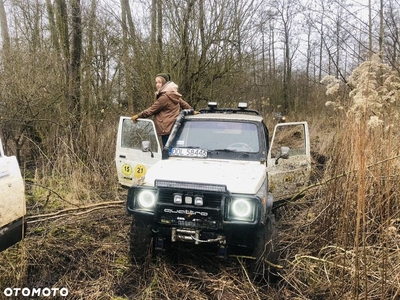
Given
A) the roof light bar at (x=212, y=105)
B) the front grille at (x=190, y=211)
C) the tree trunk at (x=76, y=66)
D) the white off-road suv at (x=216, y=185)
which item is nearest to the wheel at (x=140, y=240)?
the white off-road suv at (x=216, y=185)

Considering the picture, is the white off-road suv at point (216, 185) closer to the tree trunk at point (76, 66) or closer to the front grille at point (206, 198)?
the front grille at point (206, 198)

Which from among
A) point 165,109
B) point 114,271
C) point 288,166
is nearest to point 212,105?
point 165,109

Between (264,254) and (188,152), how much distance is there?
5.04 feet

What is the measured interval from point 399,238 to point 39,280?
333 cm

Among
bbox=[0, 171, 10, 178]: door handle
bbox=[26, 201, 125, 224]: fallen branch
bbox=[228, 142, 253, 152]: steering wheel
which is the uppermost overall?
bbox=[228, 142, 253, 152]: steering wheel

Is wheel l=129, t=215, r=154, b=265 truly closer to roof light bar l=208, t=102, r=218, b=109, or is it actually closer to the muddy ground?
the muddy ground

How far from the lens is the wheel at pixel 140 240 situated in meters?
3.47

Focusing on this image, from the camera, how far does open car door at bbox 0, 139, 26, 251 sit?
2.94m

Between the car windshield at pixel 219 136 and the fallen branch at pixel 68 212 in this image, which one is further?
the fallen branch at pixel 68 212

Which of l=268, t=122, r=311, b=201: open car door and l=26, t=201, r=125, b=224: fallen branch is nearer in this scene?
l=268, t=122, r=311, b=201: open car door

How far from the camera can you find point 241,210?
10.4 feet

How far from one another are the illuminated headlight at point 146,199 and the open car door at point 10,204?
102 cm

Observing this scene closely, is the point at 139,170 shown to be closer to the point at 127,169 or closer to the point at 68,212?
the point at 127,169

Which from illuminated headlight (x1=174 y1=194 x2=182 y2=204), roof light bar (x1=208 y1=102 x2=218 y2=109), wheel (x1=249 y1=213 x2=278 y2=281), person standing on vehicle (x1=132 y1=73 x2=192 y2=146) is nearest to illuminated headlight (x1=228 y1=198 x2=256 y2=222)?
wheel (x1=249 y1=213 x2=278 y2=281)
